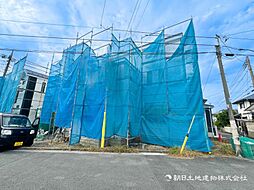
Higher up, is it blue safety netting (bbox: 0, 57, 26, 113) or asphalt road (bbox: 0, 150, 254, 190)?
blue safety netting (bbox: 0, 57, 26, 113)

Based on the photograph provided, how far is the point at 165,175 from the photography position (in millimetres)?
2680

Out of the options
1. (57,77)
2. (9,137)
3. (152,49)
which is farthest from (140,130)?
(57,77)

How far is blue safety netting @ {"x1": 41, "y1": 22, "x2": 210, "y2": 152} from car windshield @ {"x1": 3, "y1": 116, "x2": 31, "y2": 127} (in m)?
1.44

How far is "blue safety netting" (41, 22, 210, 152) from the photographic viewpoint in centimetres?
496

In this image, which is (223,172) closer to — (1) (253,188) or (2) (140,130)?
(1) (253,188)

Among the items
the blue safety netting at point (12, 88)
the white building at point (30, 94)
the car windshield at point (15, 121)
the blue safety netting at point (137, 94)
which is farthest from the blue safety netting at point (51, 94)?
the white building at point (30, 94)

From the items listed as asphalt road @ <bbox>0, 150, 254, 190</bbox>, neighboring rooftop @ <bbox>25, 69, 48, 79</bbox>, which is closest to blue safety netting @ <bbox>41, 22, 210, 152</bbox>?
asphalt road @ <bbox>0, 150, 254, 190</bbox>

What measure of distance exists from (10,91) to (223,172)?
37.7 feet

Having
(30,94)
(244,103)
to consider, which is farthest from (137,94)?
(244,103)

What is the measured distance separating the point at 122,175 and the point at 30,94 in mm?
13362

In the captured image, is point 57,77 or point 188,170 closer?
point 188,170

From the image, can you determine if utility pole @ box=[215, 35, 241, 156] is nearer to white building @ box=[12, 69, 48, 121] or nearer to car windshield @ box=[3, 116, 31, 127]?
car windshield @ box=[3, 116, 31, 127]

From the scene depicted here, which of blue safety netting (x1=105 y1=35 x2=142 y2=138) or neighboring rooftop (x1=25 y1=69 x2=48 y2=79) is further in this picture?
Result: neighboring rooftop (x1=25 y1=69 x2=48 y2=79)

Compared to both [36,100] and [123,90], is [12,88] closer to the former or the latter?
[36,100]
